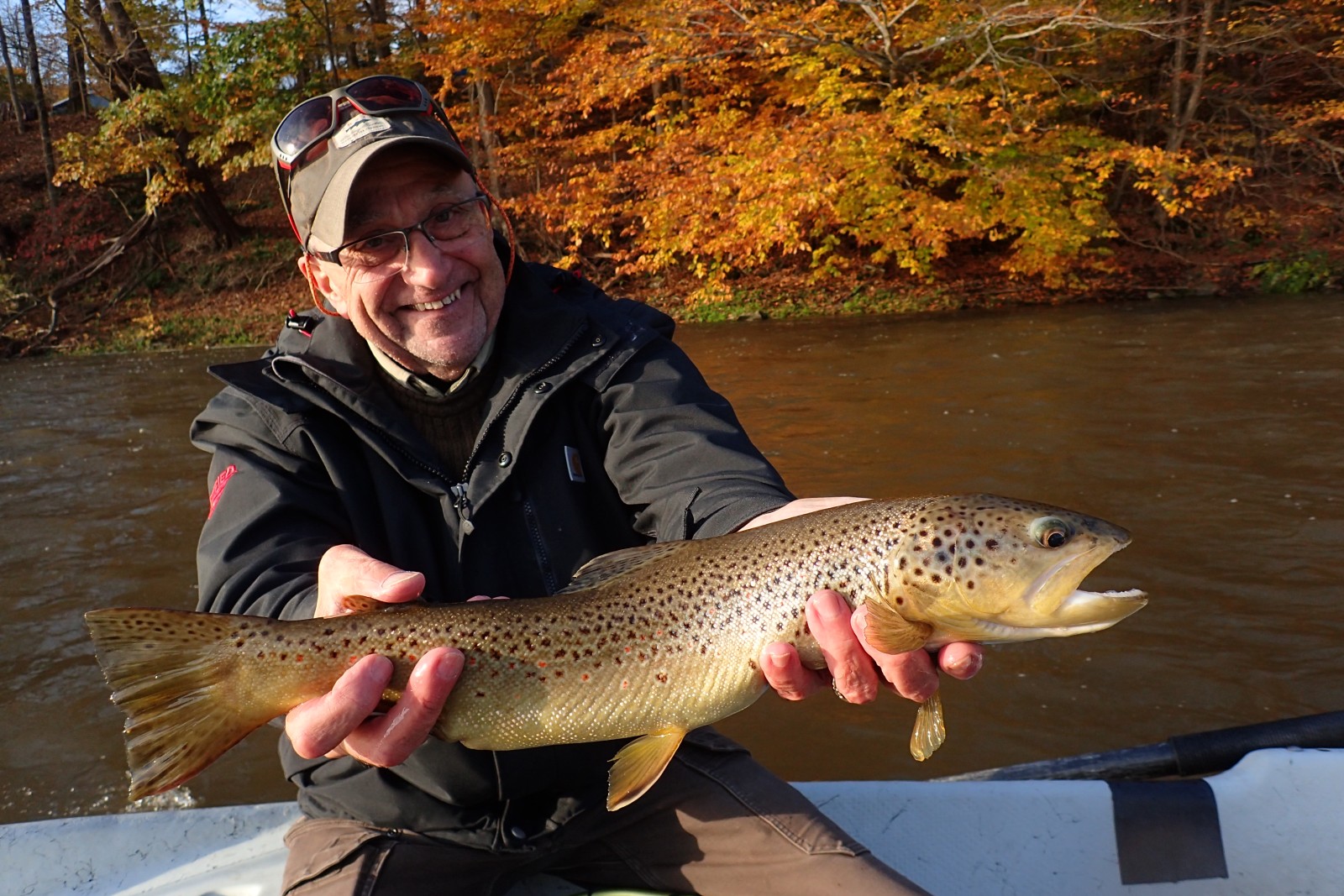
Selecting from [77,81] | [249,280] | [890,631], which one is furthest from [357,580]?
[77,81]

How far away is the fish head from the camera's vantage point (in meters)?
2.30

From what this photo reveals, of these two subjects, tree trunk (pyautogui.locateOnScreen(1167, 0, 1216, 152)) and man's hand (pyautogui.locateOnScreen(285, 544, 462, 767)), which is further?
tree trunk (pyautogui.locateOnScreen(1167, 0, 1216, 152))

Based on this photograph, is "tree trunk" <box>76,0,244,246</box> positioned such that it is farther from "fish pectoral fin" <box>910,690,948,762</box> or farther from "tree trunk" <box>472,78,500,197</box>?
"fish pectoral fin" <box>910,690,948,762</box>

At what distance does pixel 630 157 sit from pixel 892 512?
18621 millimetres

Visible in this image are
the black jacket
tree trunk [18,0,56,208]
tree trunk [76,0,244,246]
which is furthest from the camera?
tree trunk [18,0,56,208]

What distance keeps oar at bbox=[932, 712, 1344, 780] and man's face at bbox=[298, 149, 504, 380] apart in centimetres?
227

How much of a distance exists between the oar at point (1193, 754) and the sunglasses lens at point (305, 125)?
9.71 ft

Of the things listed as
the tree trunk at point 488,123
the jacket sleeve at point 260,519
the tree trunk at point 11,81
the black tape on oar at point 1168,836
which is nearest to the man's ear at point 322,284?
the jacket sleeve at point 260,519

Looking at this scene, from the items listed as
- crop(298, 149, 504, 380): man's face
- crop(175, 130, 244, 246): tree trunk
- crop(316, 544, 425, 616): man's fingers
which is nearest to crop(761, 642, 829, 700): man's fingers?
crop(316, 544, 425, 616): man's fingers

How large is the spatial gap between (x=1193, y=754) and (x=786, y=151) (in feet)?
42.4

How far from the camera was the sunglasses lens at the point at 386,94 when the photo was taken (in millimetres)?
2973

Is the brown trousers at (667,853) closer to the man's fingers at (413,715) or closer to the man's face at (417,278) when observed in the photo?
the man's fingers at (413,715)

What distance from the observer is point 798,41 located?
16000 mm

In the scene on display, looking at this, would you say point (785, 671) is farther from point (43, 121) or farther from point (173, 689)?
point (43, 121)
